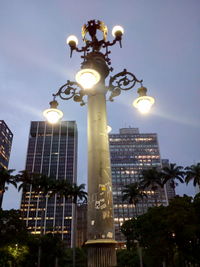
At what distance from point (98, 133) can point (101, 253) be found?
243 cm

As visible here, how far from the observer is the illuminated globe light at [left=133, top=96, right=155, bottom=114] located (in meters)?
6.16

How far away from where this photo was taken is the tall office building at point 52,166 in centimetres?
14875

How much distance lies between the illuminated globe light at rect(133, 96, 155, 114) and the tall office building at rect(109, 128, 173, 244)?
124 metres

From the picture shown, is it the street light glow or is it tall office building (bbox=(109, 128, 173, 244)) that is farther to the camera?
tall office building (bbox=(109, 128, 173, 244))

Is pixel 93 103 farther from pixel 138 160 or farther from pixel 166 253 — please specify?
pixel 138 160

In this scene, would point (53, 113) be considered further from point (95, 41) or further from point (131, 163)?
point (131, 163)

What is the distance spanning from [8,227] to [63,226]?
422 ft

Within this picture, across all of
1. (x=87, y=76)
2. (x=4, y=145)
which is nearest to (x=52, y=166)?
(x=4, y=145)

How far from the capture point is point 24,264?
39094 millimetres

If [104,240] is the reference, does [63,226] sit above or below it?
above

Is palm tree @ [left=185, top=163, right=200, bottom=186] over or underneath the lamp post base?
over

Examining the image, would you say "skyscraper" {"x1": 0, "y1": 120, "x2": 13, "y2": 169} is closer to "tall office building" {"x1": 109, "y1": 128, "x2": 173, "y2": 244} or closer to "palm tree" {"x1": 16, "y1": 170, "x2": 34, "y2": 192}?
"tall office building" {"x1": 109, "y1": 128, "x2": 173, "y2": 244}

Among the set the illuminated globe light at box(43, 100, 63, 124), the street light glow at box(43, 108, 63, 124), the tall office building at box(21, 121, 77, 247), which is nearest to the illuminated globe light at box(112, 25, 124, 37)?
the illuminated globe light at box(43, 100, 63, 124)

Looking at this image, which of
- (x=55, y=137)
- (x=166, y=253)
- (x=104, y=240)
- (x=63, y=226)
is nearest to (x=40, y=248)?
(x=166, y=253)
